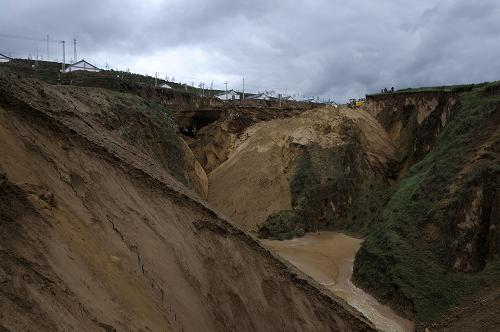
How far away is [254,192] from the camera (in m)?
24.2

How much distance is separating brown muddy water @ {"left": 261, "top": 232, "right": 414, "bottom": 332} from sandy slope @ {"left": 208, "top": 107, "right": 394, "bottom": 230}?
2.76m

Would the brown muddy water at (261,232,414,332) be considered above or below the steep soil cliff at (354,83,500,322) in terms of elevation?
below

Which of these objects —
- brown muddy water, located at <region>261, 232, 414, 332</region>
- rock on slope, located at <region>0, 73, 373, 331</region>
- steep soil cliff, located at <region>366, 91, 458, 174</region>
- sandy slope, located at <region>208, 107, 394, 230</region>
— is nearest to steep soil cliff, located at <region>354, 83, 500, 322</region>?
brown muddy water, located at <region>261, 232, 414, 332</region>

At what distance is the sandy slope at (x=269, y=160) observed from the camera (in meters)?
23.4

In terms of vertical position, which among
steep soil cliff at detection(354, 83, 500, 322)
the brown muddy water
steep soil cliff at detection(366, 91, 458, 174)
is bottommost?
the brown muddy water

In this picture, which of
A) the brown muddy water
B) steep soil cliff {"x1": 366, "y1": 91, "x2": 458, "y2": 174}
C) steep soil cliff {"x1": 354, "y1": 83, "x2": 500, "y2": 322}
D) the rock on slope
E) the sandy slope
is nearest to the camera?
the rock on slope

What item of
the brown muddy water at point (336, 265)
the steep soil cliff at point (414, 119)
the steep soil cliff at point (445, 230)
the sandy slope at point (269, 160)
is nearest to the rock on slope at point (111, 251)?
the brown muddy water at point (336, 265)

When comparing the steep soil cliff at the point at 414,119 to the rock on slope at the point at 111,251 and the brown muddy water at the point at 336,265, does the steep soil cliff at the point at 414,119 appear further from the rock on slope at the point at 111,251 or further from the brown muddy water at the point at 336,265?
the rock on slope at the point at 111,251

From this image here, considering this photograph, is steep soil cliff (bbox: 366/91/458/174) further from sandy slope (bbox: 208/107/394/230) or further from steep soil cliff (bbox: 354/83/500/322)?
steep soil cliff (bbox: 354/83/500/322)

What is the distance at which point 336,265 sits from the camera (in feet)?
58.5

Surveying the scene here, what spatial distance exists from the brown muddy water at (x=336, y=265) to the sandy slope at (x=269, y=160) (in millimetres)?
2758

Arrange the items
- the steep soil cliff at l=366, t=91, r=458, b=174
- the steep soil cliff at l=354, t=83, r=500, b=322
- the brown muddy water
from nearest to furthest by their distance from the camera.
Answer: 1. the brown muddy water
2. the steep soil cliff at l=354, t=83, r=500, b=322
3. the steep soil cliff at l=366, t=91, r=458, b=174

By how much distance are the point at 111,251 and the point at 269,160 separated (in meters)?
19.3

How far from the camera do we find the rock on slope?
524 cm
